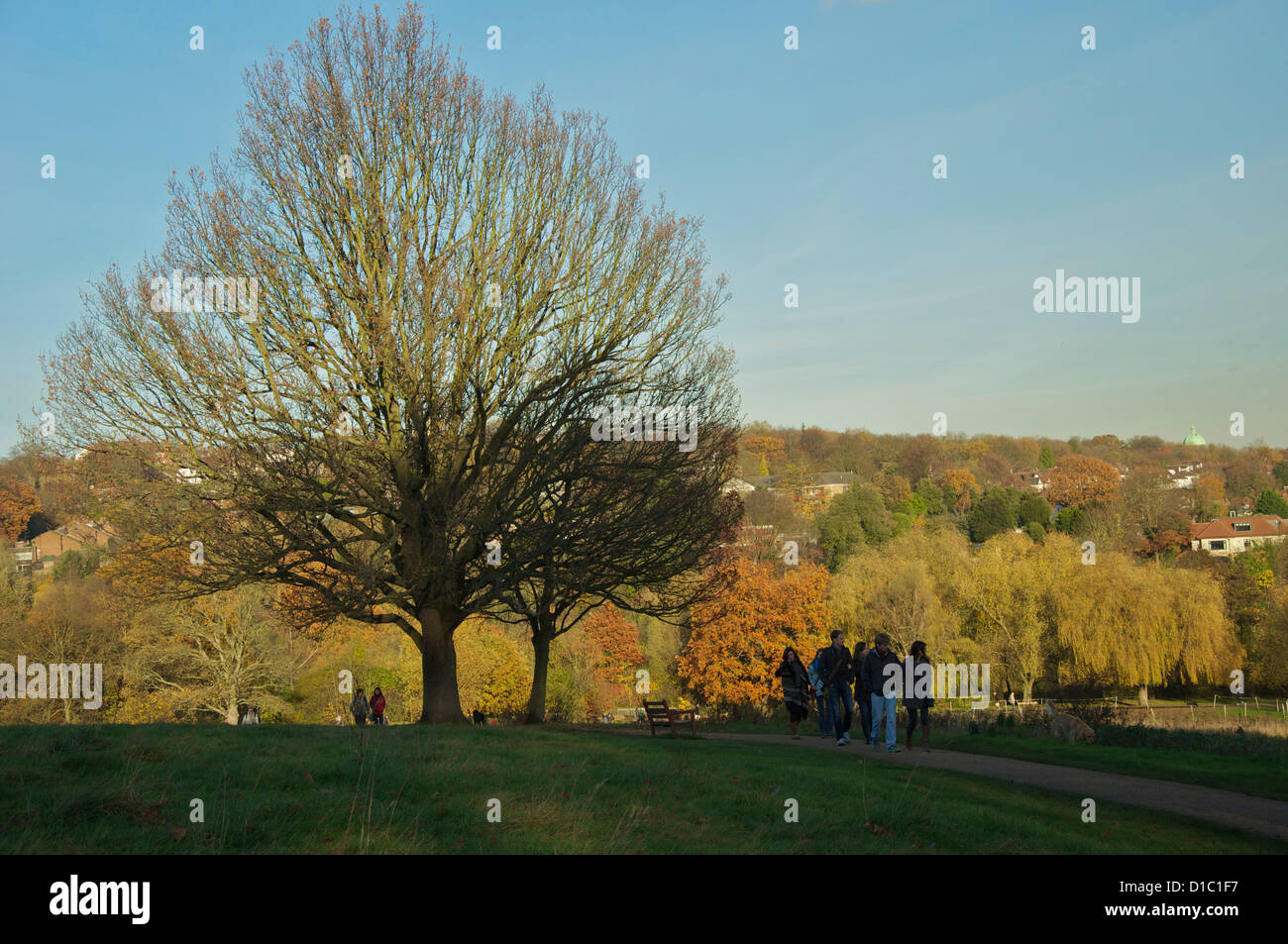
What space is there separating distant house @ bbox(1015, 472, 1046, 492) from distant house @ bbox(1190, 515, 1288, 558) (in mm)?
36192

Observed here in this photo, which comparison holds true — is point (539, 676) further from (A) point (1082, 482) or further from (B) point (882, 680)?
(A) point (1082, 482)

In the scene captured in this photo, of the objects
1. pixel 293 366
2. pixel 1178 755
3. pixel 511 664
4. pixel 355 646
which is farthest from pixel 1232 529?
pixel 293 366

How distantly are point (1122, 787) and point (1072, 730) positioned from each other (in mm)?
5299

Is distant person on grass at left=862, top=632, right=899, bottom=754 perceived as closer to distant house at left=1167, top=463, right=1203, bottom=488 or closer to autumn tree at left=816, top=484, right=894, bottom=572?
autumn tree at left=816, top=484, right=894, bottom=572

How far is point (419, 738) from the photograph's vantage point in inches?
491

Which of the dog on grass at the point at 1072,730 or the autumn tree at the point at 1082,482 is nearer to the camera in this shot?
the dog on grass at the point at 1072,730

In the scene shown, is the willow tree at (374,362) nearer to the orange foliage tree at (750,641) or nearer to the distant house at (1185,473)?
the orange foliage tree at (750,641)

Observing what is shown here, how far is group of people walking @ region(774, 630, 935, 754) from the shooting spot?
16391 millimetres

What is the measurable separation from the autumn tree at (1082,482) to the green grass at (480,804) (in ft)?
309

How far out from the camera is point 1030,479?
5591 inches

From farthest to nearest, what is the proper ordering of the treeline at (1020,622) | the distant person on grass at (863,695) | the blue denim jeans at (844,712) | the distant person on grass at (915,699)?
the treeline at (1020,622), the blue denim jeans at (844,712), the distant person on grass at (863,695), the distant person on grass at (915,699)

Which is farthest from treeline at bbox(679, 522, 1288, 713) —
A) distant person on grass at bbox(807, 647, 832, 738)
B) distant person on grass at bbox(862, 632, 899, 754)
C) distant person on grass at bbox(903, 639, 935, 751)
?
distant person on grass at bbox(862, 632, 899, 754)

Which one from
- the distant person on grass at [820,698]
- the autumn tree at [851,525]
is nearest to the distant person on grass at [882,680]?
the distant person on grass at [820,698]

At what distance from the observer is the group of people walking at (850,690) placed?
645 inches
